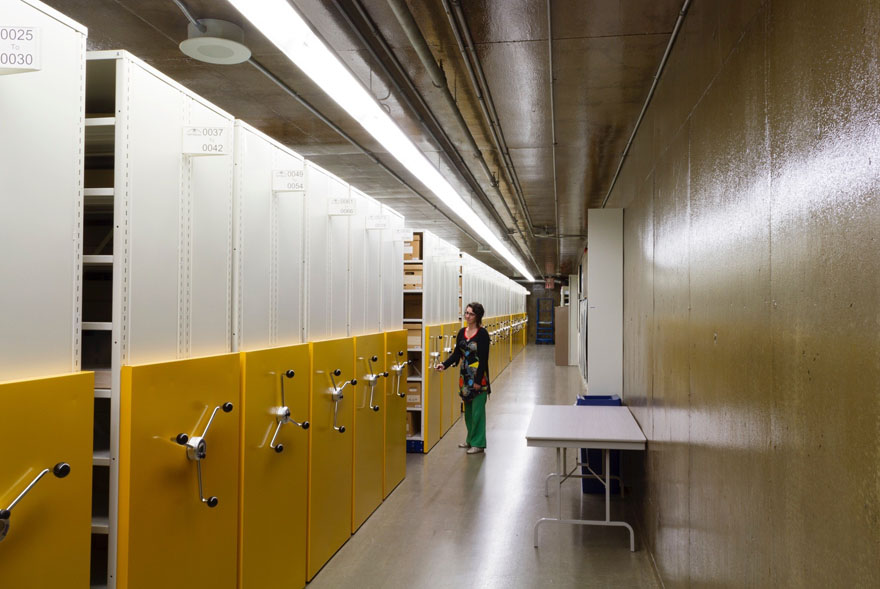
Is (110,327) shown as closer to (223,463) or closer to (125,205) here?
(125,205)

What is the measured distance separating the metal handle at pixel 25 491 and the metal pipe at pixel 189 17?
2.77 metres

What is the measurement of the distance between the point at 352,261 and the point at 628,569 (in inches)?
106

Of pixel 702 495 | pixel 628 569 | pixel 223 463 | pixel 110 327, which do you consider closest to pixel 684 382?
pixel 702 495

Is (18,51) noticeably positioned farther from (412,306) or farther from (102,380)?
(412,306)

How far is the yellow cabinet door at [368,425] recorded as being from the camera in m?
4.58

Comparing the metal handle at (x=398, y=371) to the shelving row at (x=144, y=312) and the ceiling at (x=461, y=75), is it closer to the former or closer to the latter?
the shelving row at (x=144, y=312)

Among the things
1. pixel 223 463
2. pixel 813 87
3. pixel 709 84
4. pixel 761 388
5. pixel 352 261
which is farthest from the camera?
pixel 352 261

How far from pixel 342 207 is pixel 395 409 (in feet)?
7.31

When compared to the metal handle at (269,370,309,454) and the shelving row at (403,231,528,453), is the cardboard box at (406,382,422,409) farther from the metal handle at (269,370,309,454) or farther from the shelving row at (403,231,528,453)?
the metal handle at (269,370,309,454)

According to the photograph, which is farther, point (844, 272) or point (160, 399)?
point (160, 399)

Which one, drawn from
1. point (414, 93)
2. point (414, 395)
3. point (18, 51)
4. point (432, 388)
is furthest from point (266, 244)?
point (432, 388)

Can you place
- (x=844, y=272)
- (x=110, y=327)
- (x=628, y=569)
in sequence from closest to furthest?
(x=844, y=272), (x=110, y=327), (x=628, y=569)

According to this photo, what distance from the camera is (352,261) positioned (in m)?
4.58

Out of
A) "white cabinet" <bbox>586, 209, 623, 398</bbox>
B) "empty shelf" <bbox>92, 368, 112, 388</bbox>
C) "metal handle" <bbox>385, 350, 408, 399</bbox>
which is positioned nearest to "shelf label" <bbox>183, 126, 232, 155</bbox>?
"empty shelf" <bbox>92, 368, 112, 388</bbox>
